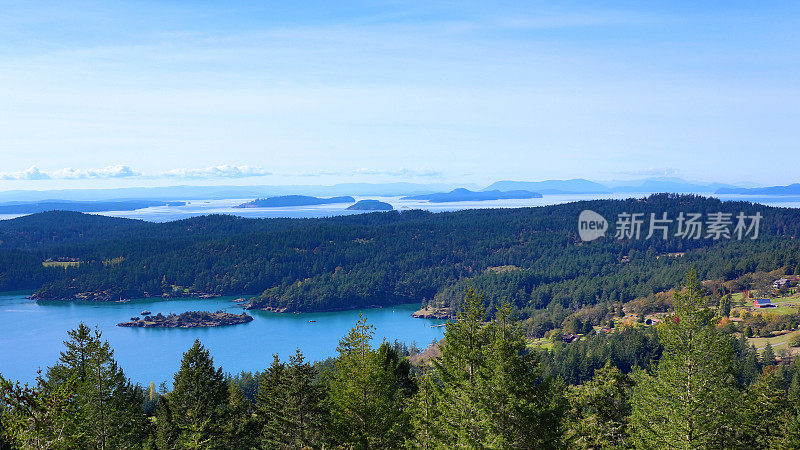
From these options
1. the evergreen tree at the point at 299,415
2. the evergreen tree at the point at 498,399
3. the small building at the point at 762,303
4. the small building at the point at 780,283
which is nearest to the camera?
the evergreen tree at the point at 498,399

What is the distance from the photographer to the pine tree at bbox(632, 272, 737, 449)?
2009 centimetres

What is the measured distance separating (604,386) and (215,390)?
18696 mm

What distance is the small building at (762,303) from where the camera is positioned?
134625 mm

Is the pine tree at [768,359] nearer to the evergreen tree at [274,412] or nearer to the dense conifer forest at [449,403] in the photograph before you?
the dense conifer forest at [449,403]

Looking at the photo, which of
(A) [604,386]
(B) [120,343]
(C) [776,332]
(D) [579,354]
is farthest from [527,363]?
(B) [120,343]

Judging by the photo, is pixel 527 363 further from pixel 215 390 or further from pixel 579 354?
pixel 579 354

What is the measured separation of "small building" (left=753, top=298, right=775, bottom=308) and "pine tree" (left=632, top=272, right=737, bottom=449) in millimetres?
131763

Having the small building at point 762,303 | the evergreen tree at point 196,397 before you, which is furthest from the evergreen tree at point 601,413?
the small building at point 762,303

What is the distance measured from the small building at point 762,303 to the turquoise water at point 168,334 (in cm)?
7338

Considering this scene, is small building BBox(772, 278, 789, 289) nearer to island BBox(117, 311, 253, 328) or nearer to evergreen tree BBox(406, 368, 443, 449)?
island BBox(117, 311, 253, 328)

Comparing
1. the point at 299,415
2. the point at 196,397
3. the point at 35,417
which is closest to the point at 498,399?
the point at 299,415

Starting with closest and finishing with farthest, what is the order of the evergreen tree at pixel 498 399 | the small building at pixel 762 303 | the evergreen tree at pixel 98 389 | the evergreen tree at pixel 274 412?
the evergreen tree at pixel 498 399 → the evergreen tree at pixel 98 389 → the evergreen tree at pixel 274 412 → the small building at pixel 762 303

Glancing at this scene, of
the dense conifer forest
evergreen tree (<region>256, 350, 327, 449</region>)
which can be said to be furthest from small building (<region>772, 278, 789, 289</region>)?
evergreen tree (<region>256, 350, 327, 449</region>)

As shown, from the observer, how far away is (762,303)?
138 metres
